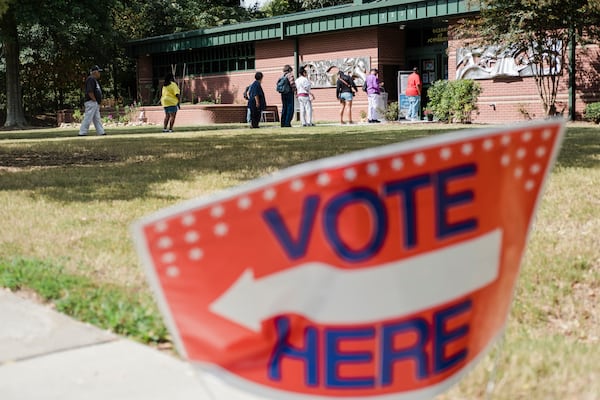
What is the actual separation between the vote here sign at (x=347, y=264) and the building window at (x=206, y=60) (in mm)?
31901

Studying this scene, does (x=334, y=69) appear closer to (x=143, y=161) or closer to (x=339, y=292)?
(x=143, y=161)

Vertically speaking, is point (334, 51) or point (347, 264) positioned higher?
point (334, 51)

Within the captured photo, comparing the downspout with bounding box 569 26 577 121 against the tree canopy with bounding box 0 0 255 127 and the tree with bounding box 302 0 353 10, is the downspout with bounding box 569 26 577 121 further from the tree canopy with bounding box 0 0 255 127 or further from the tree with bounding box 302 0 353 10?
the tree with bounding box 302 0 353 10

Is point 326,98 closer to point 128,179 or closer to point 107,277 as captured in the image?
point 128,179

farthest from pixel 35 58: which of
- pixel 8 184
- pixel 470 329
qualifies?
pixel 470 329

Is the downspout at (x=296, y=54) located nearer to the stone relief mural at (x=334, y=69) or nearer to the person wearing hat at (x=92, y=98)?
the stone relief mural at (x=334, y=69)

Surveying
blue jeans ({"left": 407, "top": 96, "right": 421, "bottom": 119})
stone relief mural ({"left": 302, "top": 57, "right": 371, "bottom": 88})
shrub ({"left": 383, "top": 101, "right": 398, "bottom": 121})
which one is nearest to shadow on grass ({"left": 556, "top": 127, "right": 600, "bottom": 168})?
blue jeans ({"left": 407, "top": 96, "right": 421, "bottom": 119})

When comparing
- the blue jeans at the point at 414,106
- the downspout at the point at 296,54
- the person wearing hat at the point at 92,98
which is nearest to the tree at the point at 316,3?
the downspout at the point at 296,54

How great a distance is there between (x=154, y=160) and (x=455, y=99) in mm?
13693

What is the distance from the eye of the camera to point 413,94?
2359cm

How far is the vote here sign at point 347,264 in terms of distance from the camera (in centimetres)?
142

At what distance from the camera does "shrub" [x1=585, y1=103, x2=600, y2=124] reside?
20.1 meters

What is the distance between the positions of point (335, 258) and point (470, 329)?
429 millimetres

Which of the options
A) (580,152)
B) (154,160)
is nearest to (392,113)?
(580,152)
